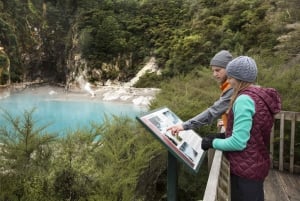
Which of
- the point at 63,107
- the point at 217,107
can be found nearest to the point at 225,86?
the point at 217,107

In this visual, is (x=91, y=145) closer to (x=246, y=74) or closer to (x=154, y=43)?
(x=246, y=74)

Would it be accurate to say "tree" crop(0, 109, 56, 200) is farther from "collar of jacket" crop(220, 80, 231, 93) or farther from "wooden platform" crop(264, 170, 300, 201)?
"wooden platform" crop(264, 170, 300, 201)

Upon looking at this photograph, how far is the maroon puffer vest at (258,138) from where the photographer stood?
6.01 feet

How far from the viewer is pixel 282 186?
363 centimetres

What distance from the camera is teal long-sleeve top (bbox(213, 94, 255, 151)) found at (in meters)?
1.79

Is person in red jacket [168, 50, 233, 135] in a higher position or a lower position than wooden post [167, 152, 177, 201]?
higher

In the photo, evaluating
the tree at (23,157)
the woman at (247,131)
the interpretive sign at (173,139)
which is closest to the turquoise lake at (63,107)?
the tree at (23,157)

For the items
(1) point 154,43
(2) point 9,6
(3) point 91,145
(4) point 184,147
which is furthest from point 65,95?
(4) point 184,147

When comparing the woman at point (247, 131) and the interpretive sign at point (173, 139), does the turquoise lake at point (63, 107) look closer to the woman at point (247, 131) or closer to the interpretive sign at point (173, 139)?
the interpretive sign at point (173, 139)

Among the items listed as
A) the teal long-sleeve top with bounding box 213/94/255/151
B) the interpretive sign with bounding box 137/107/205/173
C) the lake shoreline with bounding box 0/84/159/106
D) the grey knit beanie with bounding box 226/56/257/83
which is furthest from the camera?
the lake shoreline with bounding box 0/84/159/106

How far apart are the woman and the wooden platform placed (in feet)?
5.00

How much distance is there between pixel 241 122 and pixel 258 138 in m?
0.16

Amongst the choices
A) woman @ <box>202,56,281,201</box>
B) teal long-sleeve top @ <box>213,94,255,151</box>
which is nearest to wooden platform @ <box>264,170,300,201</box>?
woman @ <box>202,56,281,201</box>

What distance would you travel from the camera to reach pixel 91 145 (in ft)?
13.1
